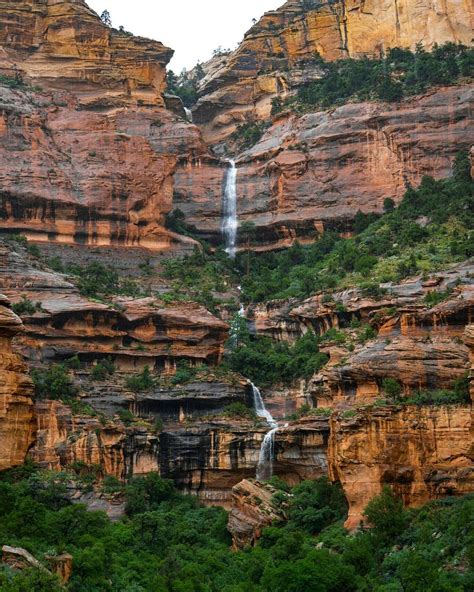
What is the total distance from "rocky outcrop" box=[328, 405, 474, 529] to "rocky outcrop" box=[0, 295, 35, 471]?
17.4 metres

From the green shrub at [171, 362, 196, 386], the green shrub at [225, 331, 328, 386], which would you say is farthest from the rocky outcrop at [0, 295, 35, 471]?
the green shrub at [225, 331, 328, 386]

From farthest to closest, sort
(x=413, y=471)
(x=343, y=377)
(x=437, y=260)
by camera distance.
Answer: (x=437, y=260)
(x=343, y=377)
(x=413, y=471)

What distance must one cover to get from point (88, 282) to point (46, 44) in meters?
36.5

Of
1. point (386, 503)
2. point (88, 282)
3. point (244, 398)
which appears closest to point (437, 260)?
point (244, 398)

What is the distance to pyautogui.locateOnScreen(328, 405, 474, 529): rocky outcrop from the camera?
238ft

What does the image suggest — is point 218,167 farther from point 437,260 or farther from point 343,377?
point 343,377

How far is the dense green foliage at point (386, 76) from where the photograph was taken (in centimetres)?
12412

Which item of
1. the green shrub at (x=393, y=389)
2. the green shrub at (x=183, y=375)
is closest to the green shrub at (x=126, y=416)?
the green shrub at (x=183, y=375)

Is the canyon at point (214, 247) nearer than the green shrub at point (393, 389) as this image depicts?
Yes

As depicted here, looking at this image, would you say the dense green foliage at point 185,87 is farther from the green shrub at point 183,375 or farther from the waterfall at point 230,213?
the green shrub at point 183,375

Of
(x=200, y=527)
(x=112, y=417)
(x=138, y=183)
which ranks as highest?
(x=138, y=183)

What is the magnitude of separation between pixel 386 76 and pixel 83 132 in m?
29.7

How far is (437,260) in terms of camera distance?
99.3 meters

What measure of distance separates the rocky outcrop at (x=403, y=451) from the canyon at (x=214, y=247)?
0.11m
